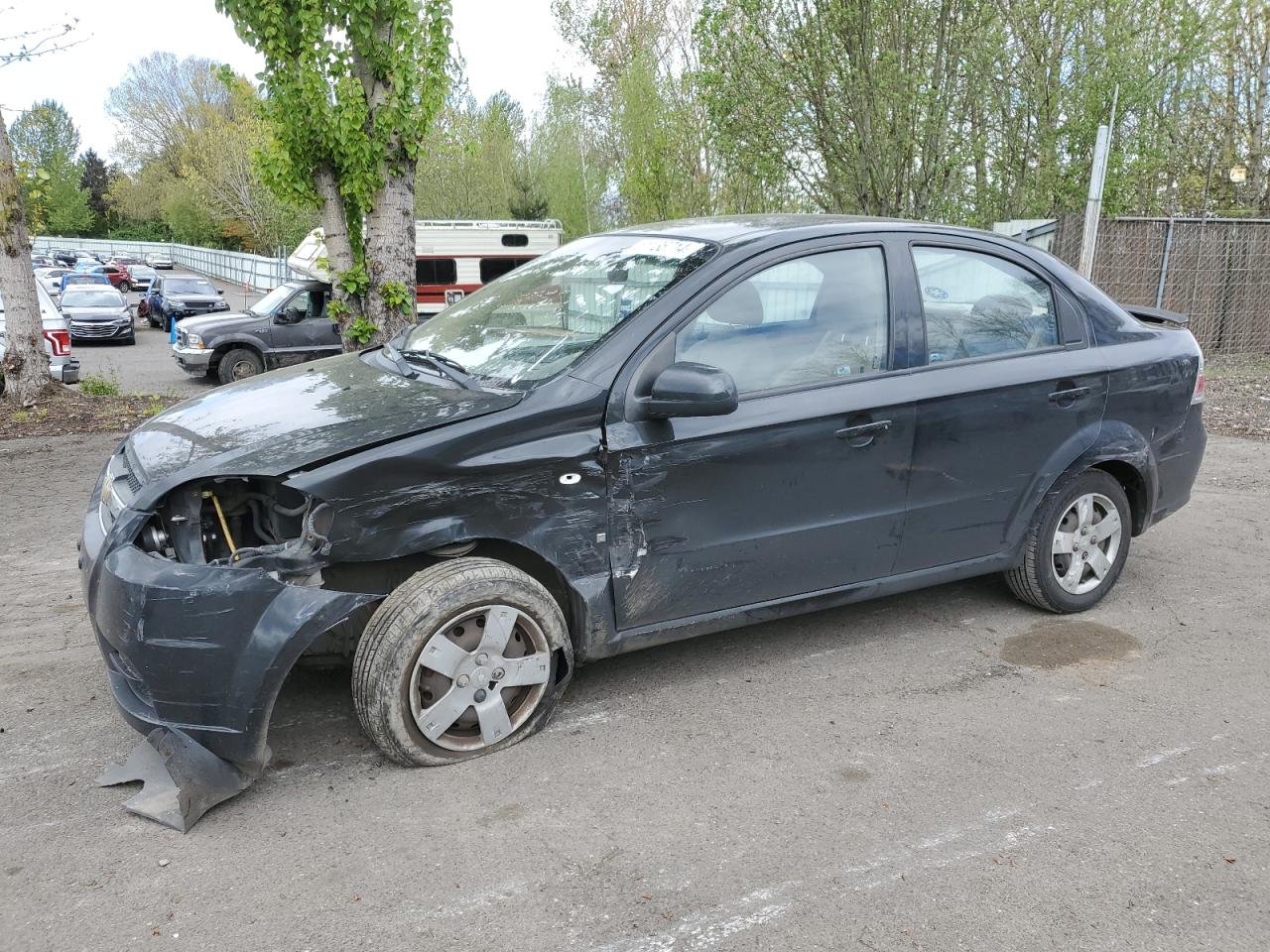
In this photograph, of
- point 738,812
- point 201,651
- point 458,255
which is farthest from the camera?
point 458,255

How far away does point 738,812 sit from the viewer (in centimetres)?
319

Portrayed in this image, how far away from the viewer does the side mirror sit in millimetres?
3443

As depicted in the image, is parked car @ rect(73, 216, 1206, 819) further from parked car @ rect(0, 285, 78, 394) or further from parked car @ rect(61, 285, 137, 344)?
parked car @ rect(61, 285, 137, 344)

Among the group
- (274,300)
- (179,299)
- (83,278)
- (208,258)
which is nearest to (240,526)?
(274,300)

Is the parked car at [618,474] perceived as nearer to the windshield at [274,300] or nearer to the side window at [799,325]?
the side window at [799,325]

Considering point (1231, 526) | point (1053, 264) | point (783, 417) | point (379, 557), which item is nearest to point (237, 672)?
point (379, 557)

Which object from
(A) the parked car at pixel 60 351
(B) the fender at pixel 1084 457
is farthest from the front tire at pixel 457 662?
(A) the parked car at pixel 60 351

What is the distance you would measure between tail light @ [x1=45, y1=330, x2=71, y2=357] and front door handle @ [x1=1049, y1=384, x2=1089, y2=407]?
1244 cm

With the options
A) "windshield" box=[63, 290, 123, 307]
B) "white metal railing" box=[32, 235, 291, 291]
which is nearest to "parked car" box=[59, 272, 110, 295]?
"white metal railing" box=[32, 235, 291, 291]

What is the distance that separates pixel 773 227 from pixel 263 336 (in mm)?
13525

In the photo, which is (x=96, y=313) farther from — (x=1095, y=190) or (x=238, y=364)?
(x=1095, y=190)

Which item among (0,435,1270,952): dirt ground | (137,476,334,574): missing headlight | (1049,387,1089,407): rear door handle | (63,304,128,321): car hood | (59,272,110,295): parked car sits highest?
(59,272,110,295): parked car

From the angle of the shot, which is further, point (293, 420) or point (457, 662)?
point (293, 420)

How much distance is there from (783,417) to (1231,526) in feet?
13.1
